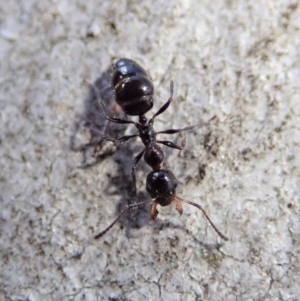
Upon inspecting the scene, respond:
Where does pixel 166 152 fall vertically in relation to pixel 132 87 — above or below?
below

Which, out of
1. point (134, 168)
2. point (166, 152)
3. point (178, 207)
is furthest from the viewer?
point (166, 152)

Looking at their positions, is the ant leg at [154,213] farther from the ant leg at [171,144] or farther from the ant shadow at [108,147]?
the ant leg at [171,144]

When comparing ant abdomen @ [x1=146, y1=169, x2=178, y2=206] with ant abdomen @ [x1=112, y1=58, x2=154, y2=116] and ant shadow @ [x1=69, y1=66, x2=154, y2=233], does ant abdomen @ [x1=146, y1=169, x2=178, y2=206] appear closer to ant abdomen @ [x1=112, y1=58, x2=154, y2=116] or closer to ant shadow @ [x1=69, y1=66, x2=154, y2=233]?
ant shadow @ [x1=69, y1=66, x2=154, y2=233]

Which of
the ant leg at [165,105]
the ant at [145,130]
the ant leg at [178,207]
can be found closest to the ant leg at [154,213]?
the ant at [145,130]

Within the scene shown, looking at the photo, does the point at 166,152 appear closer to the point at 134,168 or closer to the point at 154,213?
the point at 134,168

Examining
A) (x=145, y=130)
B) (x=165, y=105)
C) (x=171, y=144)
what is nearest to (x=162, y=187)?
(x=171, y=144)

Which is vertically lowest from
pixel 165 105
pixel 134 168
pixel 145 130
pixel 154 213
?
pixel 154 213

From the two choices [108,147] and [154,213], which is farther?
[108,147]
